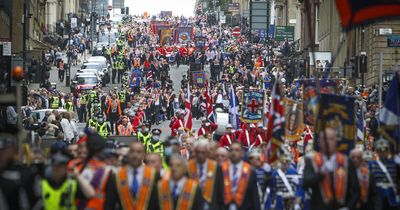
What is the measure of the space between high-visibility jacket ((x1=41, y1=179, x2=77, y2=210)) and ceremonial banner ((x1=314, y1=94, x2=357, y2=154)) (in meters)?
4.80

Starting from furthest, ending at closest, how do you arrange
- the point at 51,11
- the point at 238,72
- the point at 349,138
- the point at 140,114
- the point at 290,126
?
the point at 51,11 → the point at 238,72 → the point at 140,114 → the point at 290,126 → the point at 349,138

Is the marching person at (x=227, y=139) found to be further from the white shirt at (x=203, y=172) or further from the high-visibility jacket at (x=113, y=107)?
the high-visibility jacket at (x=113, y=107)

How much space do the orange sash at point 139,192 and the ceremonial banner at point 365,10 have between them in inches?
210

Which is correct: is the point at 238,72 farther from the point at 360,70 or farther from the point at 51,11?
the point at 51,11

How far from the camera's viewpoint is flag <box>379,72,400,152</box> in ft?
68.8

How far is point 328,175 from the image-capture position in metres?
17.9

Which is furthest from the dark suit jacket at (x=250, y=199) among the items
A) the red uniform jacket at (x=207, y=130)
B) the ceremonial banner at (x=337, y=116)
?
the red uniform jacket at (x=207, y=130)

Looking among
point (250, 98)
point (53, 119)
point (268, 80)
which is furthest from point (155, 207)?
point (268, 80)

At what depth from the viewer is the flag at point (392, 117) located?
20984 millimetres

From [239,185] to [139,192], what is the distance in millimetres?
1766

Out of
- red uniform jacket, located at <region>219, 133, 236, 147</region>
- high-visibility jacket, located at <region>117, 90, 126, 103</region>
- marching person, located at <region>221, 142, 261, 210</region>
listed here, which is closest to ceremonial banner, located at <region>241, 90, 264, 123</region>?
red uniform jacket, located at <region>219, 133, 236, 147</region>

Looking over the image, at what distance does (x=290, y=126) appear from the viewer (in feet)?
89.6

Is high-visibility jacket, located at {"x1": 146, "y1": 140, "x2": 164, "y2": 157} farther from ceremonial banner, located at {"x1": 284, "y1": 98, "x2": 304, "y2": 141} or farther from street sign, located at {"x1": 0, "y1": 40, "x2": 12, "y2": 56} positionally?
street sign, located at {"x1": 0, "y1": 40, "x2": 12, "y2": 56}

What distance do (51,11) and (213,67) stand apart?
1220 inches
